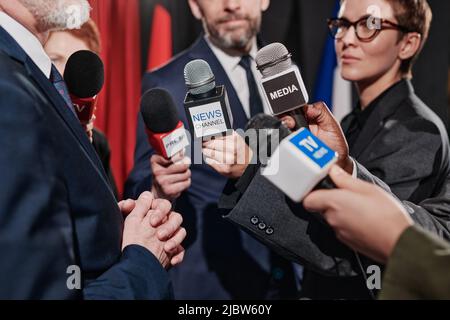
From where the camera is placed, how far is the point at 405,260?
2.52 ft

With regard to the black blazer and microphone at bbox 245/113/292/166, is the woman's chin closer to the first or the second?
the black blazer

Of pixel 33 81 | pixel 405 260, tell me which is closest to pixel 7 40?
pixel 33 81

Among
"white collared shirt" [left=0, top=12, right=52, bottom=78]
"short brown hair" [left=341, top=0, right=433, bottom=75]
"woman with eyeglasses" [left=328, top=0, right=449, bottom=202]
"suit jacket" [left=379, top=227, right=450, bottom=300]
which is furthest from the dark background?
"suit jacket" [left=379, top=227, right=450, bottom=300]

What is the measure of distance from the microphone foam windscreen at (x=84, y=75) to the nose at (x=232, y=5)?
398 mm

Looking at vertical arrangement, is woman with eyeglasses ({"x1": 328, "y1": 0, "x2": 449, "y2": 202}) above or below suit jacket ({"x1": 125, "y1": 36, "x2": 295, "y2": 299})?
above

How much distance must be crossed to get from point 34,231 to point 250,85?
84 centimetres

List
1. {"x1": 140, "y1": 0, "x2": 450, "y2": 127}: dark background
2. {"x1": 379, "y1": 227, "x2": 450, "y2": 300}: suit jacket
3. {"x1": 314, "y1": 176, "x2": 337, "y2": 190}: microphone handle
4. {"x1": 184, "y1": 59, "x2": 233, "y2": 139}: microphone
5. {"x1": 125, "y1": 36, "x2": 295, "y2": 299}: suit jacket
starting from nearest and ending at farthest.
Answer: {"x1": 379, "y1": 227, "x2": 450, "y2": 300}: suit jacket, {"x1": 314, "y1": 176, "x2": 337, "y2": 190}: microphone handle, {"x1": 184, "y1": 59, "x2": 233, "y2": 139}: microphone, {"x1": 125, "y1": 36, "x2": 295, "y2": 299}: suit jacket, {"x1": 140, "y1": 0, "x2": 450, "y2": 127}: dark background

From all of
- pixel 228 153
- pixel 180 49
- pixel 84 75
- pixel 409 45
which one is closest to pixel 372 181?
pixel 228 153

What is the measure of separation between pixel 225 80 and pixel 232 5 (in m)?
0.20

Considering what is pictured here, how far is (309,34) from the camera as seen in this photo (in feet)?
6.86

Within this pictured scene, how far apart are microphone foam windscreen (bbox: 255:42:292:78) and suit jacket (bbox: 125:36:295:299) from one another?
1.78 feet

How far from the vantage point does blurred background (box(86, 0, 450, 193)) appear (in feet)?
5.82

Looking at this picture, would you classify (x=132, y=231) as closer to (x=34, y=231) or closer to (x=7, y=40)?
(x=34, y=231)

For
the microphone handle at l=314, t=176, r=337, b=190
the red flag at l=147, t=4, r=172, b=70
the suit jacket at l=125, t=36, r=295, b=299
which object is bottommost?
the suit jacket at l=125, t=36, r=295, b=299
